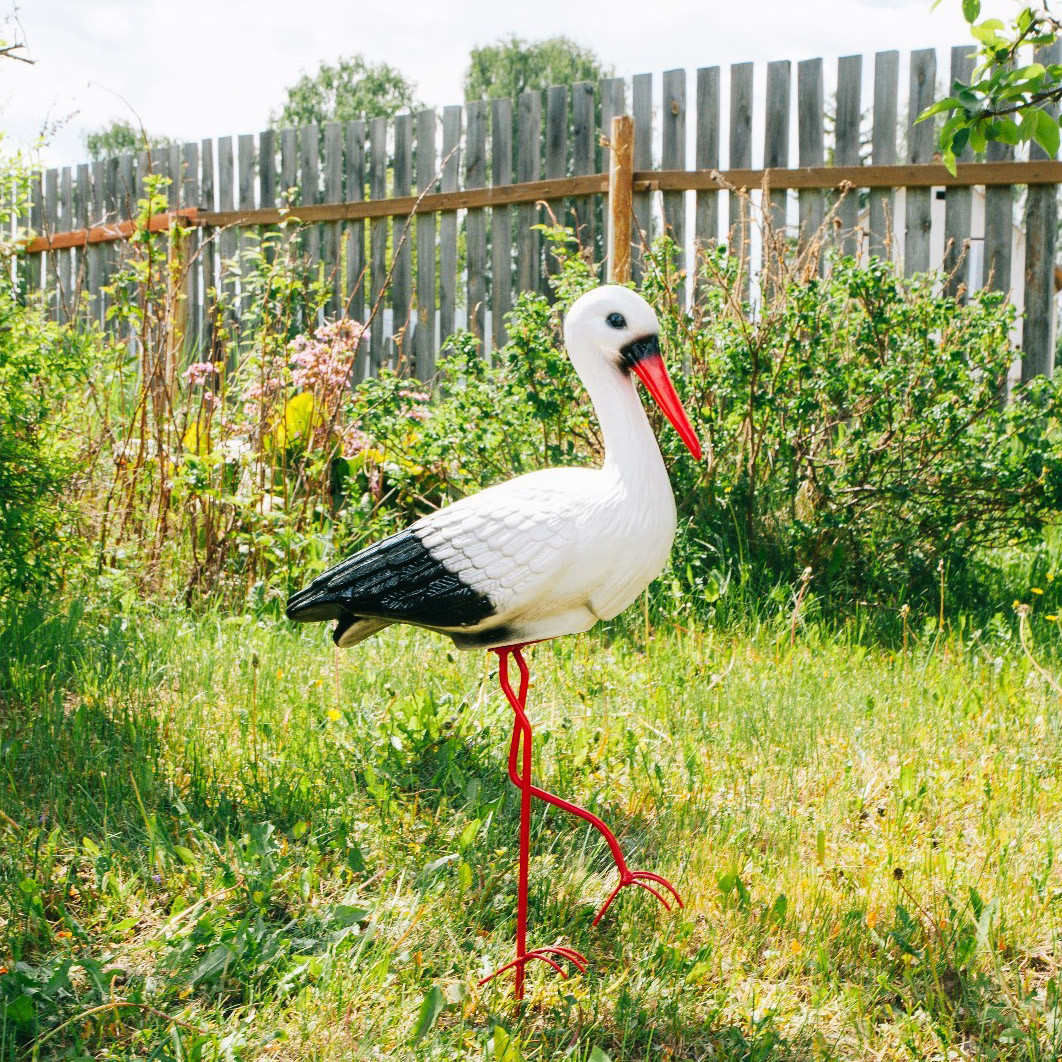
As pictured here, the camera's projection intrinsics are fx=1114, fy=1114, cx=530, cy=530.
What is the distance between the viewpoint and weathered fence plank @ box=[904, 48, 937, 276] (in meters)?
6.00

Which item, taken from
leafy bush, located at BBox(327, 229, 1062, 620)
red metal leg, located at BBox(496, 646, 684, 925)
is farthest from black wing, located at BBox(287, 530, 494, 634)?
leafy bush, located at BBox(327, 229, 1062, 620)

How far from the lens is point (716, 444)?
15.6ft

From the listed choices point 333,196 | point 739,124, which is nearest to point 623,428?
point 739,124

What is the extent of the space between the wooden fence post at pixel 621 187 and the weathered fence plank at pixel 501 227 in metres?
0.96

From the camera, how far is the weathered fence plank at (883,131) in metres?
6.04

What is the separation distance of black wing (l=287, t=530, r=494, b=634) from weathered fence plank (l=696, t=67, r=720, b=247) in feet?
14.9

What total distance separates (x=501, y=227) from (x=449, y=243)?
49 cm

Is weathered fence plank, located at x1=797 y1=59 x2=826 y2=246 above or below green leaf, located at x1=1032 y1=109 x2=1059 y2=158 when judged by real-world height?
above

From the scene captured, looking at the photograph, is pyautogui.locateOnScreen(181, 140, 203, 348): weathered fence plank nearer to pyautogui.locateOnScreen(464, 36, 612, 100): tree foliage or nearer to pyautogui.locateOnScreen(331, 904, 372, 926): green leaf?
pyautogui.locateOnScreen(331, 904, 372, 926): green leaf

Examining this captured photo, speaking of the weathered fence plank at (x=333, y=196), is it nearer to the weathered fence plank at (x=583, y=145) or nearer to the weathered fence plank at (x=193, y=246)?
the weathered fence plank at (x=193, y=246)

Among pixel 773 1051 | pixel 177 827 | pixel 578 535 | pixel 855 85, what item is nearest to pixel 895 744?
pixel 773 1051

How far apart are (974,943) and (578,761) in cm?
115

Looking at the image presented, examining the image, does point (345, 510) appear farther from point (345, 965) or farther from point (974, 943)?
point (974, 943)

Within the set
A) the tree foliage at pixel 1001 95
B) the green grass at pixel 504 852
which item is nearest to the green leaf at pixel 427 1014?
the green grass at pixel 504 852
